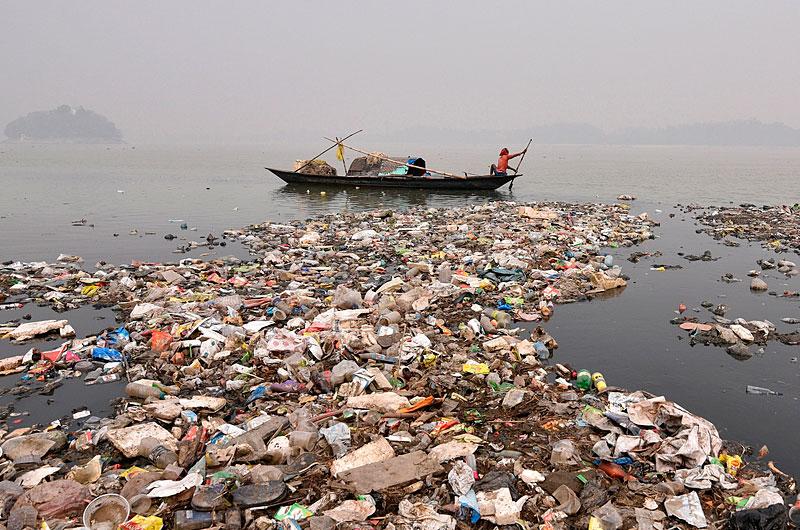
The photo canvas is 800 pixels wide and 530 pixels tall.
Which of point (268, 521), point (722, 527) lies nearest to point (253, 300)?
point (268, 521)

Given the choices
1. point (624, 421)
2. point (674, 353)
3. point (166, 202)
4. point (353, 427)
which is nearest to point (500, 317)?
point (674, 353)

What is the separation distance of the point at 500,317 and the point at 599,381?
207 centimetres

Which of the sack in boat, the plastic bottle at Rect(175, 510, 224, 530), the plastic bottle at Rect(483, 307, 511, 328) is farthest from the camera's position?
the sack in boat

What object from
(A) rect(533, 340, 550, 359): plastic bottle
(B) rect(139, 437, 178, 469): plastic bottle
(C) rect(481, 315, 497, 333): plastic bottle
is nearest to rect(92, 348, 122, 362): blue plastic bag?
(B) rect(139, 437, 178, 469): plastic bottle

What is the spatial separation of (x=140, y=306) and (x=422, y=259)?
5.70 metres

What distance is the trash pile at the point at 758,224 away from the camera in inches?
539

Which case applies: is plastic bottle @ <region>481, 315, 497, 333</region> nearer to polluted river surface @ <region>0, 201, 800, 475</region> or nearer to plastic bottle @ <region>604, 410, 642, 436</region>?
polluted river surface @ <region>0, 201, 800, 475</region>

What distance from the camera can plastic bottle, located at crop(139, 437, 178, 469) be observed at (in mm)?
4068

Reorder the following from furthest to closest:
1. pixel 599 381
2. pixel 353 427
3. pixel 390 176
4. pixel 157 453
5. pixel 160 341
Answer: pixel 390 176 → pixel 160 341 → pixel 599 381 → pixel 353 427 → pixel 157 453

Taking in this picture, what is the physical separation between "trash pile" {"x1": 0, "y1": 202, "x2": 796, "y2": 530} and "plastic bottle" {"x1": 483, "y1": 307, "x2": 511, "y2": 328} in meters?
0.04

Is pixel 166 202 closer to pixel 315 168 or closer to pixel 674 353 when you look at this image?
pixel 315 168

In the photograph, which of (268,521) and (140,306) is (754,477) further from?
(140,306)

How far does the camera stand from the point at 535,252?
37.0 ft

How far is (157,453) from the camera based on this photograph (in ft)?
13.7
